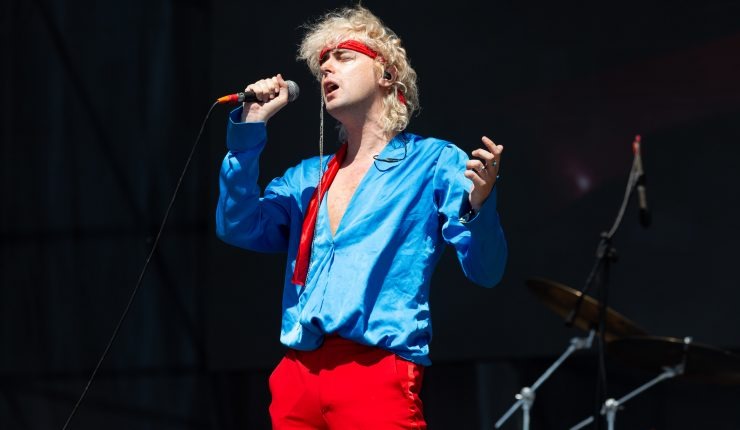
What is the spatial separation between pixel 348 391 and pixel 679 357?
167cm

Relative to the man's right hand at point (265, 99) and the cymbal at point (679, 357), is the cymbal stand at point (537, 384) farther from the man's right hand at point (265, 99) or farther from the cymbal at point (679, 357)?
the man's right hand at point (265, 99)

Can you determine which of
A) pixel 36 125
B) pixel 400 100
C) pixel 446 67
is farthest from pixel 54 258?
pixel 400 100

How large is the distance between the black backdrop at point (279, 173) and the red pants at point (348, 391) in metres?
1.90

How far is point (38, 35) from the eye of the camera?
470cm

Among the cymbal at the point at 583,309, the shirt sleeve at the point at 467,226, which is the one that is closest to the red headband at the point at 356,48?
the shirt sleeve at the point at 467,226

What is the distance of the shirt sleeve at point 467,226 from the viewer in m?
2.39

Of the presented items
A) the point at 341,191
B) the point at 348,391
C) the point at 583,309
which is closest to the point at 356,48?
the point at 341,191

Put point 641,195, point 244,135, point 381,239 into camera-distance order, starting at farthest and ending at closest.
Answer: point 641,195 < point 244,135 < point 381,239

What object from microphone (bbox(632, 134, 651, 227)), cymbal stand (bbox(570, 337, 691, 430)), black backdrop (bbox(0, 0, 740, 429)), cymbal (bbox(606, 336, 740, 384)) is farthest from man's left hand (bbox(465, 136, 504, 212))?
black backdrop (bbox(0, 0, 740, 429))

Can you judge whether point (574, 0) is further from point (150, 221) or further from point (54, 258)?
point (54, 258)

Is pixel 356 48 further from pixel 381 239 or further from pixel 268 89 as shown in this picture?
pixel 381 239

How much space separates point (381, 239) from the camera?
8.12 feet

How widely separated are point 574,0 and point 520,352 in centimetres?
140

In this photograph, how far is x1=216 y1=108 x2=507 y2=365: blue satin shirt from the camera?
2.40m
